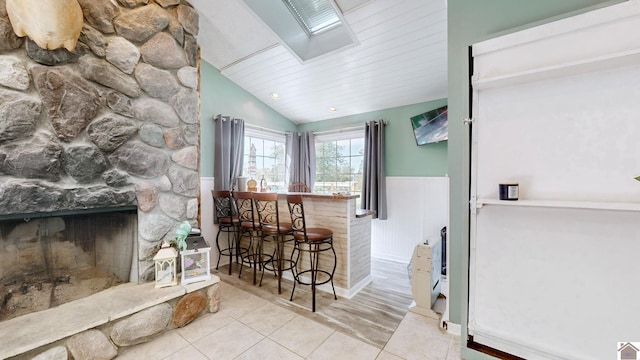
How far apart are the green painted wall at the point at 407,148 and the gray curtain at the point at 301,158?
3.40 ft

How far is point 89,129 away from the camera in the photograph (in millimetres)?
1763

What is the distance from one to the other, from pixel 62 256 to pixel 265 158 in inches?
112

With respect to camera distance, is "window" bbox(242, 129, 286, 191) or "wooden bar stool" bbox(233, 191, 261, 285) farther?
"window" bbox(242, 129, 286, 191)

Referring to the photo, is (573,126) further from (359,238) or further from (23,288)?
(23,288)

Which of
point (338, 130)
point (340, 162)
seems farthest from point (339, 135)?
point (340, 162)

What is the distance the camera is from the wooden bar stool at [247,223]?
105 inches

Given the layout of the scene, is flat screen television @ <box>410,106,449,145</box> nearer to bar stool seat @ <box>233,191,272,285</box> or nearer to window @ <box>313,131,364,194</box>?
window @ <box>313,131,364,194</box>

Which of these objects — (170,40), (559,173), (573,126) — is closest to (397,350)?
(559,173)

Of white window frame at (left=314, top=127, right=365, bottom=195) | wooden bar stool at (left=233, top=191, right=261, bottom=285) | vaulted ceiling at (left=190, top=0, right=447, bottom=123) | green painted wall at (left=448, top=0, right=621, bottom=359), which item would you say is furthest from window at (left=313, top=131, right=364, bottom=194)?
green painted wall at (left=448, top=0, right=621, bottom=359)

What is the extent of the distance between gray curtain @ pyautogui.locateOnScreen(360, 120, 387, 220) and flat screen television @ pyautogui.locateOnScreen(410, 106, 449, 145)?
0.52 metres

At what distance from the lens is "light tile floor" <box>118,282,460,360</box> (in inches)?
64.8

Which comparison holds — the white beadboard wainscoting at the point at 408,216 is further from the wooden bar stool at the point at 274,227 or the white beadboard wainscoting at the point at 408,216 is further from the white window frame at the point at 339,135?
the wooden bar stool at the point at 274,227

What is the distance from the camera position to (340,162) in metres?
4.41

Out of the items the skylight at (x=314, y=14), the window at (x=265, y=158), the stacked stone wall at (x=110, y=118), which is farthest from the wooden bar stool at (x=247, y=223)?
the skylight at (x=314, y=14)
